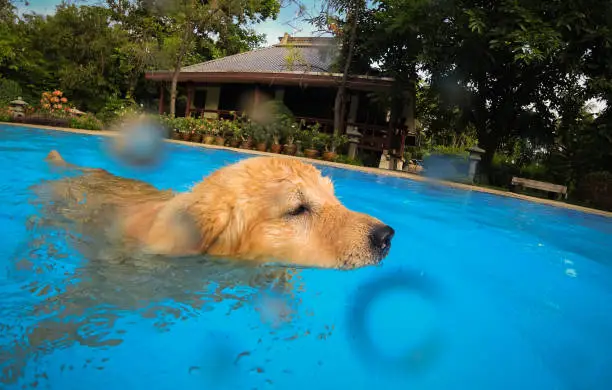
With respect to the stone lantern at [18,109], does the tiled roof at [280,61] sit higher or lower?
higher

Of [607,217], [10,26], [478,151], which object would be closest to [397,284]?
[607,217]

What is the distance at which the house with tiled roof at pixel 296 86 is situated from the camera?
794 inches

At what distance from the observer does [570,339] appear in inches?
132

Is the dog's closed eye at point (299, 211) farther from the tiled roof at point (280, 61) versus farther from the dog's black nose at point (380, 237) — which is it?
the tiled roof at point (280, 61)

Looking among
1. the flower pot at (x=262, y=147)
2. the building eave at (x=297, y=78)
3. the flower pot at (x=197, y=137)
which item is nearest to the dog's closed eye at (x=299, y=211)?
the flower pot at (x=262, y=147)

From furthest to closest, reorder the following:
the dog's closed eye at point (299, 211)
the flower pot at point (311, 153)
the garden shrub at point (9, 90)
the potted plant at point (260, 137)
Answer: the garden shrub at point (9, 90), the potted plant at point (260, 137), the flower pot at point (311, 153), the dog's closed eye at point (299, 211)

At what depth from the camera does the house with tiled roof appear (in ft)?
66.1

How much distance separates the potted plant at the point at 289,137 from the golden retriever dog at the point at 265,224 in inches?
567

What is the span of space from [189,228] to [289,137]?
15.7 meters

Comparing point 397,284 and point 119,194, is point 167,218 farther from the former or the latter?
point 397,284

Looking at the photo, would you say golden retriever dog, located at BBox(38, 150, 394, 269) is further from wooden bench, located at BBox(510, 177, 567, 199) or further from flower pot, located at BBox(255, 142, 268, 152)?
wooden bench, located at BBox(510, 177, 567, 199)

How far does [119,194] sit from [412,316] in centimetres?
277

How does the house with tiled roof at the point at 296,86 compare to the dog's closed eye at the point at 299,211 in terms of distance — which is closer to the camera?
the dog's closed eye at the point at 299,211

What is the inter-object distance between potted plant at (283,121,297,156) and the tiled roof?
4.21m
